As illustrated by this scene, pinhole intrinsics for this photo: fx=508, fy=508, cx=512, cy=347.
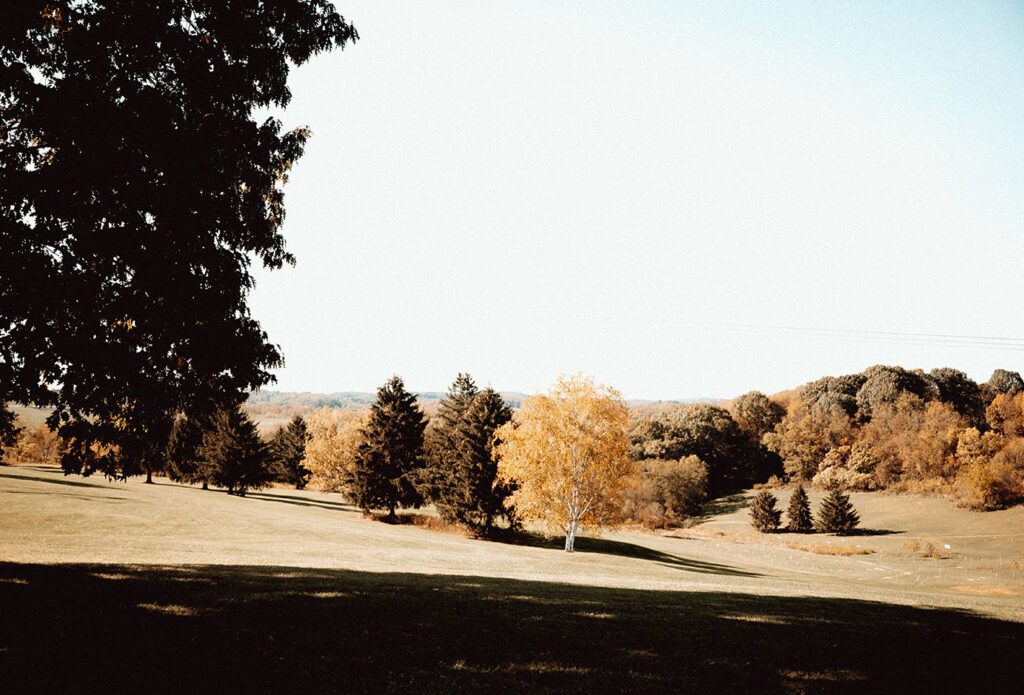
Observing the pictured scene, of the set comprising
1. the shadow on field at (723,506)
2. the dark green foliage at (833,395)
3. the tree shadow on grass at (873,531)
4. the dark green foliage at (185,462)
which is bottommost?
the shadow on field at (723,506)

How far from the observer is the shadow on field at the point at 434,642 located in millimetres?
6539

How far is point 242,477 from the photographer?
5512cm

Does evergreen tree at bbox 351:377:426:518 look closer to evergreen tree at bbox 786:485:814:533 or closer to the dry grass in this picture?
the dry grass

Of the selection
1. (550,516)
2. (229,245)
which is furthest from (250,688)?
(550,516)

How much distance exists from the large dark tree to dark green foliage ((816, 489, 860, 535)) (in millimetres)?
82083

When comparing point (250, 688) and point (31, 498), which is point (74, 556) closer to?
point (250, 688)

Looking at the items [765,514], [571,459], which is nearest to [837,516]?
[765,514]

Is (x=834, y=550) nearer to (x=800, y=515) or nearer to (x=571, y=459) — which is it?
(x=800, y=515)

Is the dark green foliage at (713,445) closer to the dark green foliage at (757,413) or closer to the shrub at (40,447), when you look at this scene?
the dark green foliage at (757,413)

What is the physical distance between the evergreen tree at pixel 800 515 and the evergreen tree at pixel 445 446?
57.0 metres

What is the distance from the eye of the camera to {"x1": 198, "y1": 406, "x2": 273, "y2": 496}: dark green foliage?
54531 mm

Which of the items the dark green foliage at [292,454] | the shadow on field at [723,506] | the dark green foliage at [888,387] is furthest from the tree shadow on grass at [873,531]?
the dark green foliage at [292,454]

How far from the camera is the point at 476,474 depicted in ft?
129

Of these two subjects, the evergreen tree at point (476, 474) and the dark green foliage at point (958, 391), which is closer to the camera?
the evergreen tree at point (476, 474)
